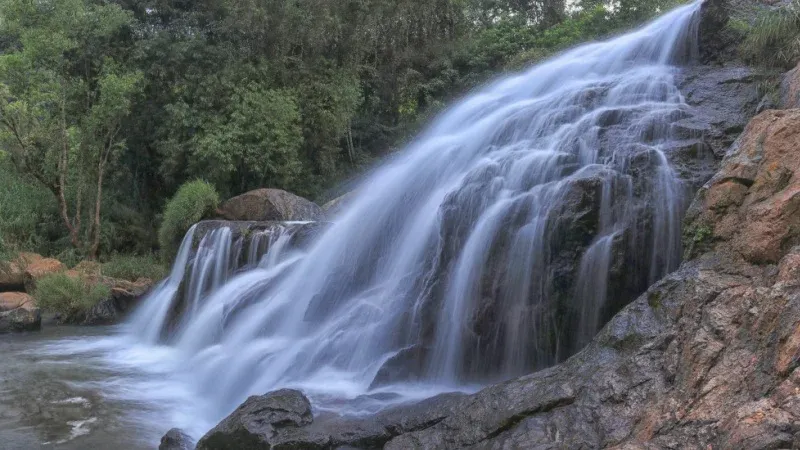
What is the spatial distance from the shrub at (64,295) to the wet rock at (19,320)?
23.9 inches

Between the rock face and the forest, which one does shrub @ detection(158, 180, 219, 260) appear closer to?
the forest

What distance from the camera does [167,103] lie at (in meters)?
17.9

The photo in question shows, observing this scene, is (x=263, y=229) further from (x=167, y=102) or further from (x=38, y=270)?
(x=167, y=102)

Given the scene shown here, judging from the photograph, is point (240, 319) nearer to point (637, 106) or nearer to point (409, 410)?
point (409, 410)

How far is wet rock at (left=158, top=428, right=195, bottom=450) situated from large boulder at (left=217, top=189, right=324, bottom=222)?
8.49 m

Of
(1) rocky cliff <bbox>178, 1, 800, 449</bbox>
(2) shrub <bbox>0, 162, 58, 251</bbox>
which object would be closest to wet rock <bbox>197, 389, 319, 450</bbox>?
(1) rocky cliff <bbox>178, 1, 800, 449</bbox>

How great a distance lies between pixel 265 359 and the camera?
8703mm

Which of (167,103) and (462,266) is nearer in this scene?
(462,266)

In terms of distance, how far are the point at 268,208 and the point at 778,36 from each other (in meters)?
10.2

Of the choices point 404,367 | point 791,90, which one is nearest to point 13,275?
point 404,367

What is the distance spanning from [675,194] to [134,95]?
14756 millimetres


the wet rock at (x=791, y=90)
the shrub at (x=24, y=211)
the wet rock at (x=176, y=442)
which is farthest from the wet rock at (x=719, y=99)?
the shrub at (x=24, y=211)

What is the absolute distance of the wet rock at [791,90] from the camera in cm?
786

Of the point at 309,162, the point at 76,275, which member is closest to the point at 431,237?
the point at 76,275
